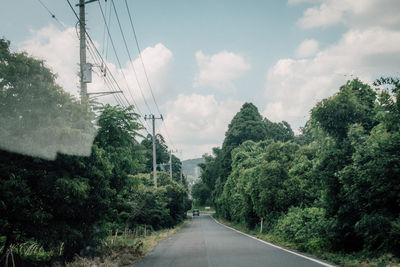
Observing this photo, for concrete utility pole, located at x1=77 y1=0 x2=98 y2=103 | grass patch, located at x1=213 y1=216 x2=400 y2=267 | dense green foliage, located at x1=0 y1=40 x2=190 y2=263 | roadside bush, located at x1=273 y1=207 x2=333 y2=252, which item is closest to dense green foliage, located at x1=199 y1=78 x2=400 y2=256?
roadside bush, located at x1=273 y1=207 x2=333 y2=252

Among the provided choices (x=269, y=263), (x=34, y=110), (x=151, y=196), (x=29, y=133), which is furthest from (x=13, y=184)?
(x=151, y=196)

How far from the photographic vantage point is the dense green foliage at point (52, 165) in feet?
26.2

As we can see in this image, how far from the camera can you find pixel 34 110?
834 cm

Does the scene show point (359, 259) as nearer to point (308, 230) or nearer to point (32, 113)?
point (308, 230)

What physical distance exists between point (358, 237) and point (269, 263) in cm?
332

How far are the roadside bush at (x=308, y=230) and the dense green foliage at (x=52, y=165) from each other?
711 centimetres

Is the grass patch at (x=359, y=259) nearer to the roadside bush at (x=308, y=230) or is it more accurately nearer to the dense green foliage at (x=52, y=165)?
the roadside bush at (x=308, y=230)

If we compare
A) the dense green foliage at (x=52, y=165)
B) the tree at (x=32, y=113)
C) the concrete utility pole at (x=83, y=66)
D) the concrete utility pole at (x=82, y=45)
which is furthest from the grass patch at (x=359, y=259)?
the concrete utility pole at (x=82, y=45)

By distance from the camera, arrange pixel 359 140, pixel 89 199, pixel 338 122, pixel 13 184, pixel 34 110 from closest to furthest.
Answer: pixel 13 184 → pixel 34 110 → pixel 89 199 → pixel 359 140 → pixel 338 122

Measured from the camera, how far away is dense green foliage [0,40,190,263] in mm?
7996

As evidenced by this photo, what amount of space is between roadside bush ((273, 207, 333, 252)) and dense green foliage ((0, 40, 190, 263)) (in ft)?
23.3

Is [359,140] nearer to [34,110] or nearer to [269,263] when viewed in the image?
[269,263]

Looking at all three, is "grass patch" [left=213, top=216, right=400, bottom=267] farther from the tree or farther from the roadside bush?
the tree

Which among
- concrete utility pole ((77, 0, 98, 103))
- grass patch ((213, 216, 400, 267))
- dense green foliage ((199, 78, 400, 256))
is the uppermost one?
concrete utility pole ((77, 0, 98, 103))
